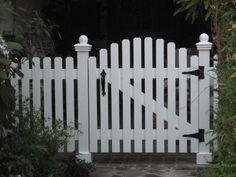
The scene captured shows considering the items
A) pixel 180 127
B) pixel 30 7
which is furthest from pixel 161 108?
pixel 30 7

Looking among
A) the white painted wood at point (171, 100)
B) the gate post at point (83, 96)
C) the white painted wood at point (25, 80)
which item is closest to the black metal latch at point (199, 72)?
the white painted wood at point (171, 100)

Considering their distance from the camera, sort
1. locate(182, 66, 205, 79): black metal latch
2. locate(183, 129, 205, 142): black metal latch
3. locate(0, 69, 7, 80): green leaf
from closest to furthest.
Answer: locate(0, 69, 7, 80): green leaf
locate(182, 66, 205, 79): black metal latch
locate(183, 129, 205, 142): black metal latch

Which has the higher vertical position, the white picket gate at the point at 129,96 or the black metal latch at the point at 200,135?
the white picket gate at the point at 129,96

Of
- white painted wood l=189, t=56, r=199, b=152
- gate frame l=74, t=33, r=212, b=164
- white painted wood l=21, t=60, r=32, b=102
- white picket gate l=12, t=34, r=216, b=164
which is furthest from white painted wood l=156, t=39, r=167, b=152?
white painted wood l=21, t=60, r=32, b=102

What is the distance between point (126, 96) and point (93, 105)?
1.35 ft

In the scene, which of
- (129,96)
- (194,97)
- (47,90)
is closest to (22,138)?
(47,90)

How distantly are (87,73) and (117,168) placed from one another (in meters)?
1.17

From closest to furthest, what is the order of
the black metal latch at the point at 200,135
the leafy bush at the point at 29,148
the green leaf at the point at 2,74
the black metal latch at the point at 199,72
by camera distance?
the green leaf at the point at 2,74 < the leafy bush at the point at 29,148 < the black metal latch at the point at 199,72 < the black metal latch at the point at 200,135


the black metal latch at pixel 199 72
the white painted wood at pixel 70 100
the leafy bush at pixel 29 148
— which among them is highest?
the black metal latch at pixel 199 72

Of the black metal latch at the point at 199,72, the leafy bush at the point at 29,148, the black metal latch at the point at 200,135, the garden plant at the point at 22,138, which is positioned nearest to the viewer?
the garden plant at the point at 22,138

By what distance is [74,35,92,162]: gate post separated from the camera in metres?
6.53

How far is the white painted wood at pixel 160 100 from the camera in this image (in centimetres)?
647

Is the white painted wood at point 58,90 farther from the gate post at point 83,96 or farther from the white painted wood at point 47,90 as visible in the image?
the gate post at point 83,96

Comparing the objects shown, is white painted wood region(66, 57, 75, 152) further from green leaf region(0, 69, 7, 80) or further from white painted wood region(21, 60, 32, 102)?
green leaf region(0, 69, 7, 80)
